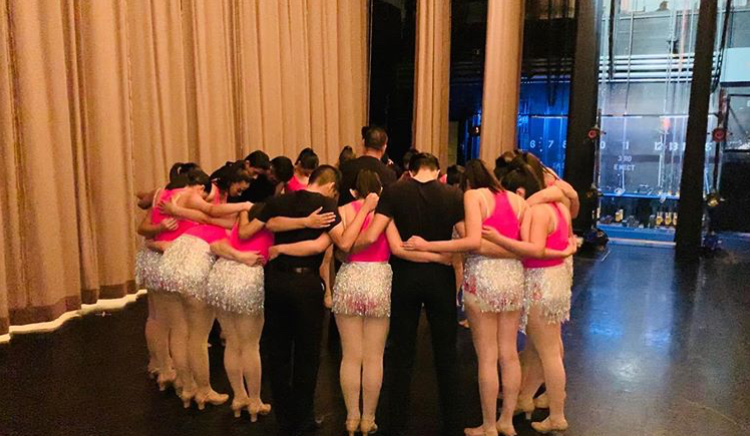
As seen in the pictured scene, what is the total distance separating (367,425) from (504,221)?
3.84ft

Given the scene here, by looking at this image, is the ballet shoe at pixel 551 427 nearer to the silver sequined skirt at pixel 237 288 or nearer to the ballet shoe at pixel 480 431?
the ballet shoe at pixel 480 431

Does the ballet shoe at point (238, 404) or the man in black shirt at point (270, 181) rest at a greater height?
the man in black shirt at point (270, 181)

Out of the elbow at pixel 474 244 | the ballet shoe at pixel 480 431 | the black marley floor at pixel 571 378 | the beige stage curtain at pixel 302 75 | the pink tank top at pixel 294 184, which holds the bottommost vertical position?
the black marley floor at pixel 571 378

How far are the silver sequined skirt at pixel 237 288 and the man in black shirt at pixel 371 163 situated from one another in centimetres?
125

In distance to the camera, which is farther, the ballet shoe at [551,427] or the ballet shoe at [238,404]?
the ballet shoe at [238,404]

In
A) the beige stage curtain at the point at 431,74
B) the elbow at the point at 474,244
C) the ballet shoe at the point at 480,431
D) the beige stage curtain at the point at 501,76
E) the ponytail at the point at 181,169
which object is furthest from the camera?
the beige stage curtain at the point at 431,74

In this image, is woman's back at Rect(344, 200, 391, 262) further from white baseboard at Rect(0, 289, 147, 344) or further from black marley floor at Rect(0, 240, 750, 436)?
white baseboard at Rect(0, 289, 147, 344)

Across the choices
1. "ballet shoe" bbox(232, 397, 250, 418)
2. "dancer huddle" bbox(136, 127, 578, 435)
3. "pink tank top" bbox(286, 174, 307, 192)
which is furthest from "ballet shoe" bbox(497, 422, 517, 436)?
"pink tank top" bbox(286, 174, 307, 192)

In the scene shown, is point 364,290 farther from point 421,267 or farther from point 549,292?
point 549,292

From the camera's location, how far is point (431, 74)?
324 inches

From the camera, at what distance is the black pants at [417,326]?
2873mm

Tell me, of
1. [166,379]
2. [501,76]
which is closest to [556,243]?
[166,379]

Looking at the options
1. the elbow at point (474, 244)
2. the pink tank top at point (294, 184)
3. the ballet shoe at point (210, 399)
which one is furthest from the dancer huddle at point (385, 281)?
the pink tank top at point (294, 184)

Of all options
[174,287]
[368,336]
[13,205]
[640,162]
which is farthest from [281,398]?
[640,162]
